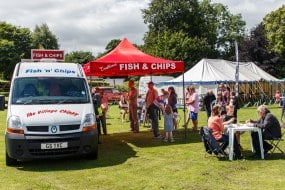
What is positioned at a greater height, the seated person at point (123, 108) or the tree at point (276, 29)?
the tree at point (276, 29)

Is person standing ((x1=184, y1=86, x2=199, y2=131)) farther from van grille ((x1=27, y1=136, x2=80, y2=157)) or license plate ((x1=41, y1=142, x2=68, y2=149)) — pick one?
license plate ((x1=41, y1=142, x2=68, y2=149))

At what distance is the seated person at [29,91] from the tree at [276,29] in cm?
4585

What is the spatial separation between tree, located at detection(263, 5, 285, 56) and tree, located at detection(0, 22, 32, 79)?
3563cm

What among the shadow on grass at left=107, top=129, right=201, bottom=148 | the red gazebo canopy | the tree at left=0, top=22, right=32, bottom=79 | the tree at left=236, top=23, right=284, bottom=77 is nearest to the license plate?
the shadow on grass at left=107, top=129, right=201, bottom=148

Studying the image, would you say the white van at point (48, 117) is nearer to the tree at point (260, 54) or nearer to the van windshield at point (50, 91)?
the van windshield at point (50, 91)

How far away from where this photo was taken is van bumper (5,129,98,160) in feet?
29.6

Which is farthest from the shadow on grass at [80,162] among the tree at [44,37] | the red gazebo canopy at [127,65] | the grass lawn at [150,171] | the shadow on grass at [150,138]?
the tree at [44,37]

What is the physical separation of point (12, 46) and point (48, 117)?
61737 mm

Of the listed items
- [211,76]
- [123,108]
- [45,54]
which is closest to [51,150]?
[45,54]

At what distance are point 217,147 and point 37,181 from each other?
394 cm

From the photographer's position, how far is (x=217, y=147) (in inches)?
388

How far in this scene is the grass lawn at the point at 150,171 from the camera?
7.76 m

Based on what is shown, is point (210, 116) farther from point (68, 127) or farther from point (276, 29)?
point (276, 29)

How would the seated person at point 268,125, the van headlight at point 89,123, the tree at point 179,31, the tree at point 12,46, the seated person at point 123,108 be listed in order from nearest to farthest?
the van headlight at point 89,123 < the seated person at point 268,125 < the seated person at point 123,108 < the tree at point 179,31 < the tree at point 12,46
